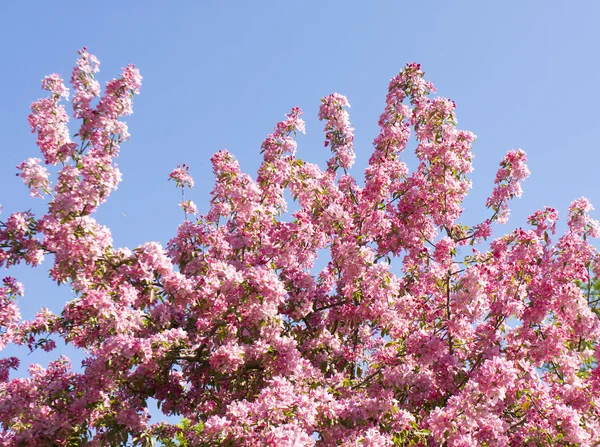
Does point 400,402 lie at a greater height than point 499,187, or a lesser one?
lesser

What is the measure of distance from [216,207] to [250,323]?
250 cm

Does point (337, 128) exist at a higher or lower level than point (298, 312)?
higher

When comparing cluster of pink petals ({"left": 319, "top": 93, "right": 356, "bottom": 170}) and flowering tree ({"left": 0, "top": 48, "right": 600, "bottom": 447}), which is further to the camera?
cluster of pink petals ({"left": 319, "top": 93, "right": 356, "bottom": 170})

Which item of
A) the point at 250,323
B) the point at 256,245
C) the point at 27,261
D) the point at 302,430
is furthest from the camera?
the point at 256,245

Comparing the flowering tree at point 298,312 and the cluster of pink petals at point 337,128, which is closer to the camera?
the flowering tree at point 298,312

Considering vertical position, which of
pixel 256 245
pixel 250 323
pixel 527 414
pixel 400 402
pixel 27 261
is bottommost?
pixel 527 414

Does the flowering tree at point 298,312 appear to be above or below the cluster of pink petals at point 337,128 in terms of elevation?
below

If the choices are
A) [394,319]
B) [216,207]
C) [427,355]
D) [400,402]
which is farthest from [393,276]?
[216,207]

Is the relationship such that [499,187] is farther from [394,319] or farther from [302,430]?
[302,430]

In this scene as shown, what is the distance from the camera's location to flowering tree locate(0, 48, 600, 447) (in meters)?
7.39

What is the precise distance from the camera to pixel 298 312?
927 centimetres

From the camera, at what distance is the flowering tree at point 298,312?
7.39 metres

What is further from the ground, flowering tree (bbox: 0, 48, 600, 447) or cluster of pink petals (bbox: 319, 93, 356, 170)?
cluster of pink petals (bbox: 319, 93, 356, 170)

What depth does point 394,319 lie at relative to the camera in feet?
29.6
